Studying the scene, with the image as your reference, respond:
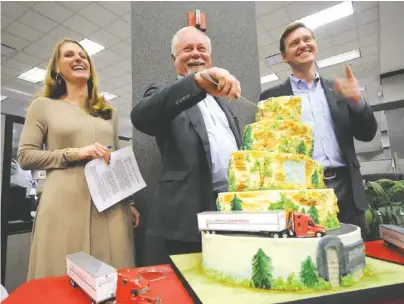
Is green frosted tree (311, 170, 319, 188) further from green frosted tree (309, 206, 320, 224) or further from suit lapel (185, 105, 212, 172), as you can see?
suit lapel (185, 105, 212, 172)

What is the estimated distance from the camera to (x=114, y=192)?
1646 millimetres

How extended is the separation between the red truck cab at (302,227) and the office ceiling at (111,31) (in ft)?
17.1

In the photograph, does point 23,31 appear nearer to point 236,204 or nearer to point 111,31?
point 111,31

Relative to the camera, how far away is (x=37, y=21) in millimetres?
5414

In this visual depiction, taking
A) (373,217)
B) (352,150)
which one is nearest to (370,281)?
(352,150)

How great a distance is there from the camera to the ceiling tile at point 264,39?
6254 millimetres

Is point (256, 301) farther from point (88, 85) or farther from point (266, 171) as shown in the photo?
point (88, 85)

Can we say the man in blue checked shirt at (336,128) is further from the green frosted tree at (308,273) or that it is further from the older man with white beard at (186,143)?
the green frosted tree at (308,273)

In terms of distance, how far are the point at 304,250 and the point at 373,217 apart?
2.06 meters

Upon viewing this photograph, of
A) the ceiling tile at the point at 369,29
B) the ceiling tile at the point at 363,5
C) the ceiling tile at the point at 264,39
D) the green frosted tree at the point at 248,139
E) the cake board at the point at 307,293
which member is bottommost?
the cake board at the point at 307,293

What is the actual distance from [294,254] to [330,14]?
6022 mm

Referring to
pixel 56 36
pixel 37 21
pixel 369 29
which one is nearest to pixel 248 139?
pixel 37 21

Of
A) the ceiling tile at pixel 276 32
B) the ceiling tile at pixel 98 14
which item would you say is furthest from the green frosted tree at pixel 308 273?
the ceiling tile at pixel 276 32

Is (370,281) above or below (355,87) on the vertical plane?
below
